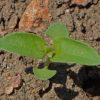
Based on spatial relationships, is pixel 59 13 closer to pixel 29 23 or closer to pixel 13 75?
pixel 29 23

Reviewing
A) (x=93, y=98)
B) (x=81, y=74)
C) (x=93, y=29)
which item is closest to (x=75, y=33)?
(x=93, y=29)

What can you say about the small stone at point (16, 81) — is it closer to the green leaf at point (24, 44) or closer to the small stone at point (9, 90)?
the small stone at point (9, 90)

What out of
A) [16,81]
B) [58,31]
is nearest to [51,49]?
[58,31]

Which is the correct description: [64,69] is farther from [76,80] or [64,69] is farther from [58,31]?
[58,31]

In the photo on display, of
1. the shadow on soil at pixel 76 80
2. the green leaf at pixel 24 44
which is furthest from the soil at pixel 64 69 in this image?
the green leaf at pixel 24 44

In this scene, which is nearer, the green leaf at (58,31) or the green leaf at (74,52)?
the green leaf at (74,52)

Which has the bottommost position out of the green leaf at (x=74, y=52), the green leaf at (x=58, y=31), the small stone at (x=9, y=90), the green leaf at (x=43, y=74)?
the small stone at (x=9, y=90)

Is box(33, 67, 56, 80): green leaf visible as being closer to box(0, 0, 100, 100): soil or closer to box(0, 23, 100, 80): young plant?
box(0, 23, 100, 80): young plant

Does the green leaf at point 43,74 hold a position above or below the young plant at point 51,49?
below
